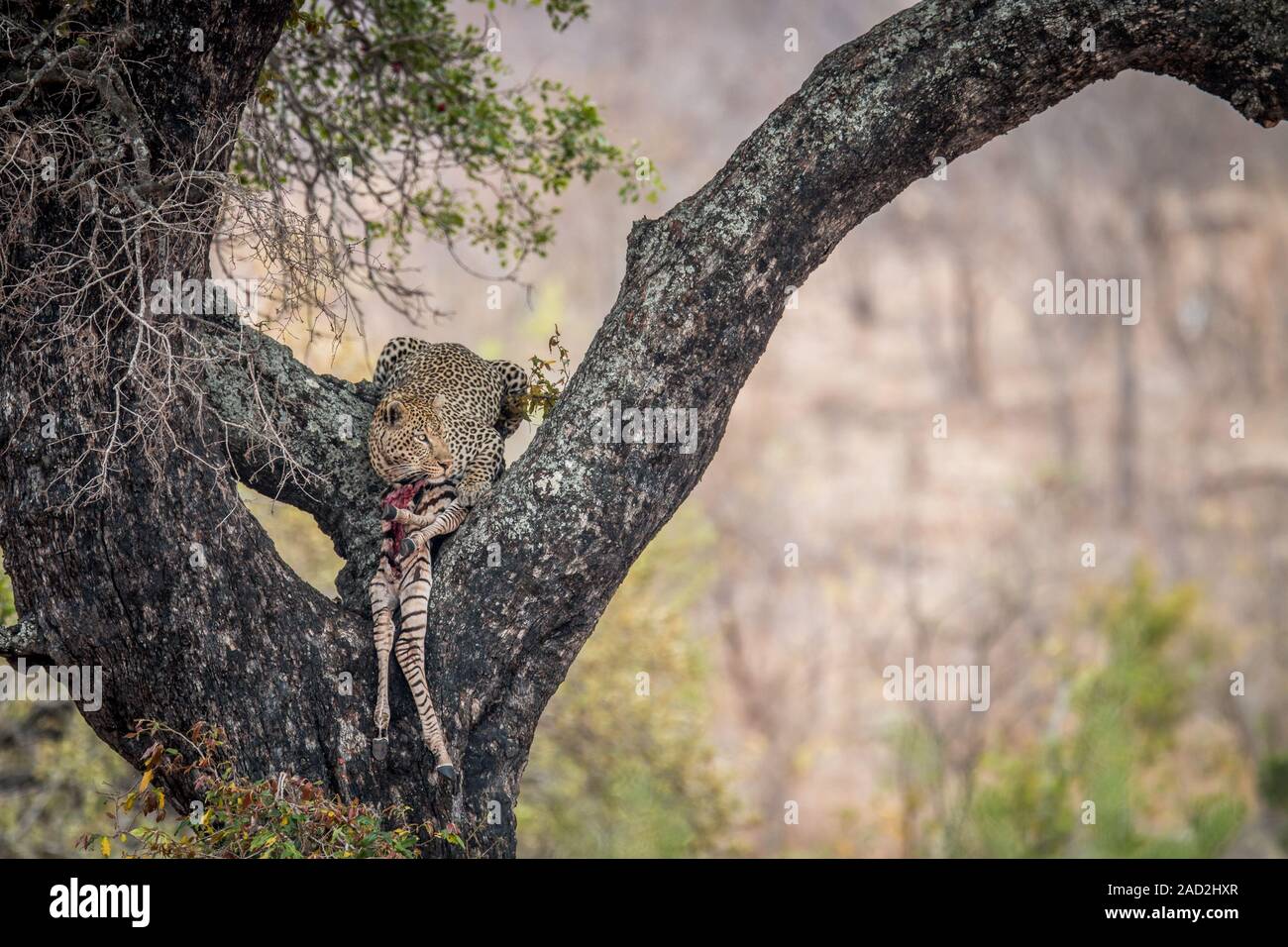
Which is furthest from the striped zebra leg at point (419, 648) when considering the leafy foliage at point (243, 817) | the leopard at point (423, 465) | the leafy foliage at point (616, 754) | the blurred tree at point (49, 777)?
the leafy foliage at point (616, 754)

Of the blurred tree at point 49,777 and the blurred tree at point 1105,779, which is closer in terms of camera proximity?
the blurred tree at point 49,777

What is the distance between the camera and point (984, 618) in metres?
23.8

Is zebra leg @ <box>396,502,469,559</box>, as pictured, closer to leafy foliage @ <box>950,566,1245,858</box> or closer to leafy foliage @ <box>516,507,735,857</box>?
leafy foliage @ <box>516,507,735,857</box>

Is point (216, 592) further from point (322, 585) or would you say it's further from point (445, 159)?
point (322, 585)

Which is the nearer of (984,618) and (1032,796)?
(1032,796)

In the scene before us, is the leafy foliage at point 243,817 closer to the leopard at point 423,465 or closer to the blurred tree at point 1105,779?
the leopard at point 423,465

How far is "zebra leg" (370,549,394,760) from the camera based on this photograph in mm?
5363

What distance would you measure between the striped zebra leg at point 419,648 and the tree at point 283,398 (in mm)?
80

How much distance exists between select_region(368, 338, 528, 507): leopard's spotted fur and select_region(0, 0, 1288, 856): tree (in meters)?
0.46

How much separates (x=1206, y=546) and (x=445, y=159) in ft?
71.2

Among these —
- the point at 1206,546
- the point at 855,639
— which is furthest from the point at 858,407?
the point at 1206,546

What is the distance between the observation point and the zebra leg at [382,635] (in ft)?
17.6

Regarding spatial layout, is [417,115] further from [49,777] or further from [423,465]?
[49,777]
